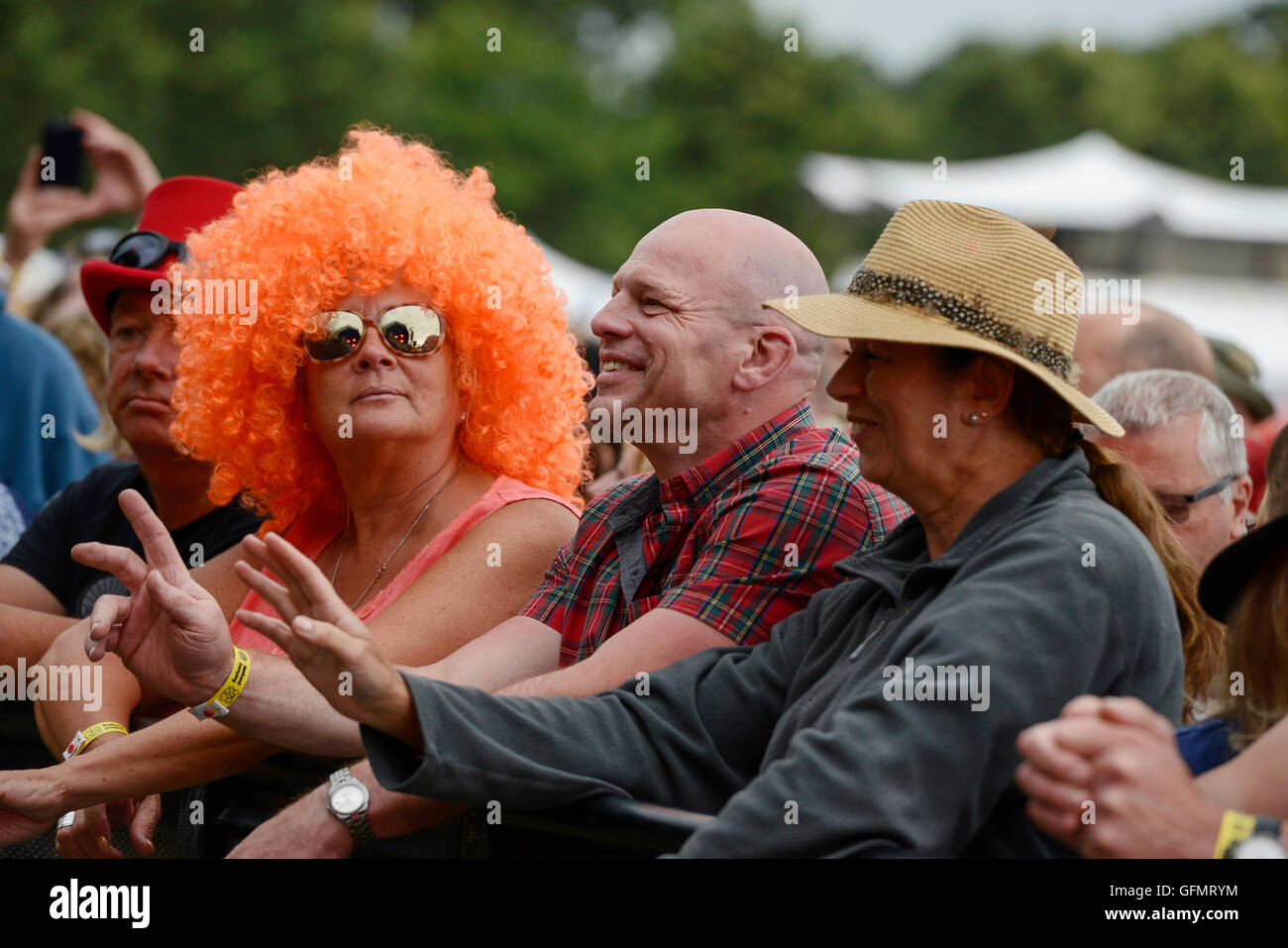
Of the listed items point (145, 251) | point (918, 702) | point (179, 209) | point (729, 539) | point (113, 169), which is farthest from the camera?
point (113, 169)

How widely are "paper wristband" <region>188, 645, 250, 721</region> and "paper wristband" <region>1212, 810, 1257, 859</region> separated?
192 centimetres

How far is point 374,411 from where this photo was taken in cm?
387

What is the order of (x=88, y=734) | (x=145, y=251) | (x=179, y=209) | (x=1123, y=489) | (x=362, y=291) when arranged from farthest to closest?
(x=179, y=209)
(x=145, y=251)
(x=362, y=291)
(x=88, y=734)
(x=1123, y=489)

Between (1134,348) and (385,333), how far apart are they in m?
3.06

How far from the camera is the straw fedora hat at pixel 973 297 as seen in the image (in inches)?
103

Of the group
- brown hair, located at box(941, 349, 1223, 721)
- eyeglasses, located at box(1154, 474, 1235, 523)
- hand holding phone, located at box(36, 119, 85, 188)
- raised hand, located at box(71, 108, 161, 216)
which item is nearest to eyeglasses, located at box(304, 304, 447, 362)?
brown hair, located at box(941, 349, 1223, 721)

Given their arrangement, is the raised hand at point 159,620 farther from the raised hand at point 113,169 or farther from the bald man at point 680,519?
the raised hand at point 113,169

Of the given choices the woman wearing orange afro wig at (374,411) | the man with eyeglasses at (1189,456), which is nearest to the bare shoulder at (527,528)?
the woman wearing orange afro wig at (374,411)

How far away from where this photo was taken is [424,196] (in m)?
4.29

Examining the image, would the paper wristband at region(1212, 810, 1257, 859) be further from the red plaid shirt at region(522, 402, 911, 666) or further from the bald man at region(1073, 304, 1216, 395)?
the bald man at region(1073, 304, 1216, 395)

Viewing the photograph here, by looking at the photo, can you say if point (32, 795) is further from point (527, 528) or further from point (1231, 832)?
point (1231, 832)

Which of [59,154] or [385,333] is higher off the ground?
[59,154]

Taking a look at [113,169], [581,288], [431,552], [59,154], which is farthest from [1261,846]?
[581,288]
